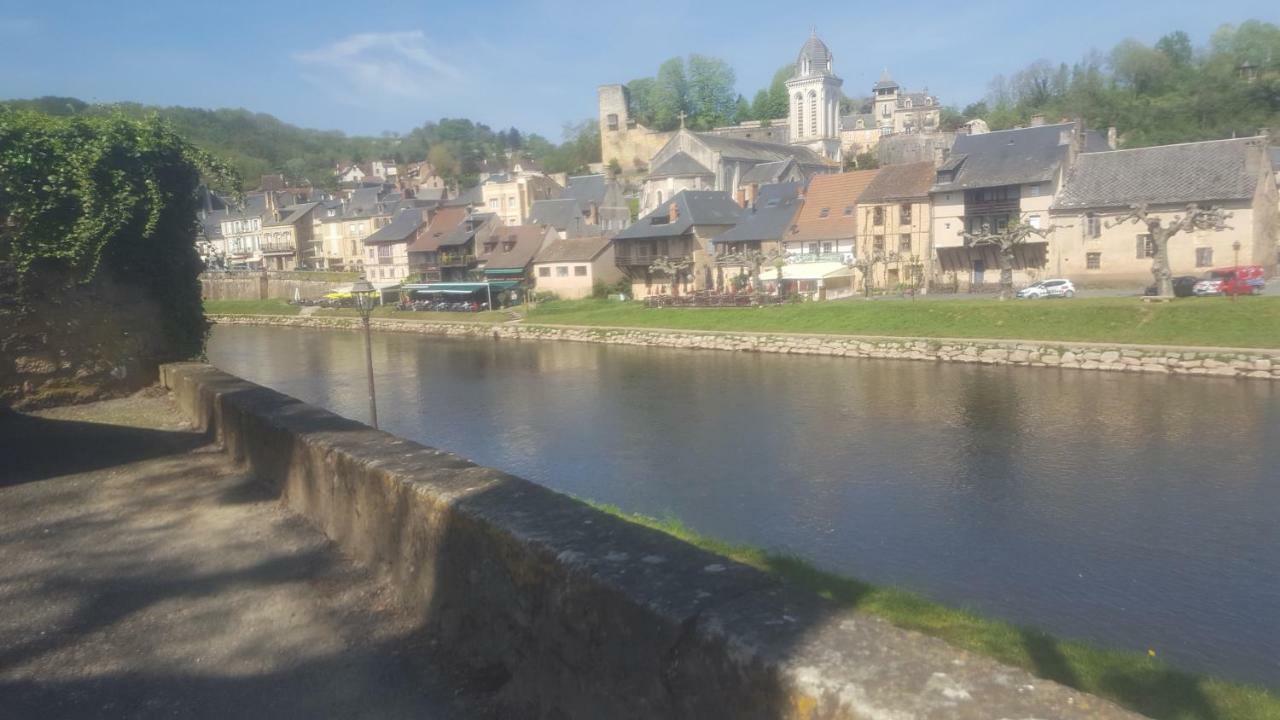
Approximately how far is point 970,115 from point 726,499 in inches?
2817

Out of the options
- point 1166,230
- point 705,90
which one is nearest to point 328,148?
point 705,90

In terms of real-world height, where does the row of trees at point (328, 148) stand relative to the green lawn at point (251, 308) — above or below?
above

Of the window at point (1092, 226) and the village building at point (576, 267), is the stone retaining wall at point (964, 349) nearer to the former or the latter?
the village building at point (576, 267)

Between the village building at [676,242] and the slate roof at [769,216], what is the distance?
0.88 metres

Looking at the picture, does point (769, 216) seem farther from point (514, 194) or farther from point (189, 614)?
point (189, 614)

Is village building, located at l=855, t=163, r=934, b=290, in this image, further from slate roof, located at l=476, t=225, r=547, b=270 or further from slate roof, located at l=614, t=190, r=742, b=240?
slate roof, located at l=476, t=225, r=547, b=270

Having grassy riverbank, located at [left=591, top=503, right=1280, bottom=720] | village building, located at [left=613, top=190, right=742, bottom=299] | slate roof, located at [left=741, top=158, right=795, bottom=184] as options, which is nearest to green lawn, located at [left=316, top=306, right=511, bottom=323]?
village building, located at [left=613, top=190, right=742, bottom=299]

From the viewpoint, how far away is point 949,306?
A: 1144 inches

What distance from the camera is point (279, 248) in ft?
210

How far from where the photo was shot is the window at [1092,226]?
33.1 metres

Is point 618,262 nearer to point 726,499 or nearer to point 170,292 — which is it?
point 726,499

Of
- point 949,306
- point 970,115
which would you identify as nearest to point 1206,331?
point 949,306

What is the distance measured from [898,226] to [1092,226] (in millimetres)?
7905

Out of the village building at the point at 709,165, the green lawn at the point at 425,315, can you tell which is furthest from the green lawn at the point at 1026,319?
the village building at the point at 709,165
